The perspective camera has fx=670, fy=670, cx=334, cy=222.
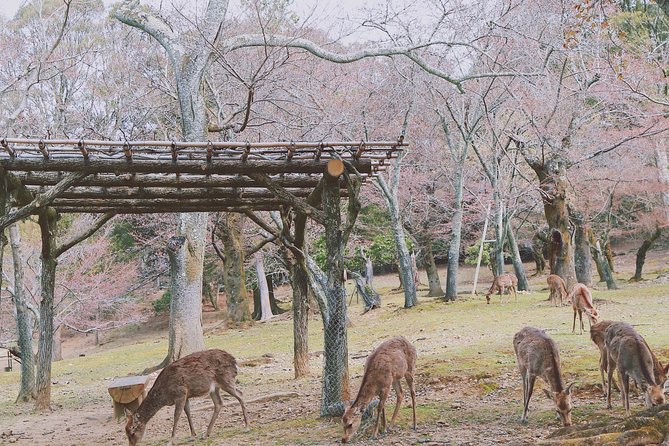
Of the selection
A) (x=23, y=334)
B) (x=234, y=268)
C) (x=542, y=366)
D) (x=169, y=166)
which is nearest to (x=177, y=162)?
(x=169, y=166)

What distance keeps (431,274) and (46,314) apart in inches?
877

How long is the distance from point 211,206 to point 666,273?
2496 cm

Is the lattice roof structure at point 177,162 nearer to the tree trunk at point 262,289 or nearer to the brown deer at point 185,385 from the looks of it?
the brown deer at point 185,385

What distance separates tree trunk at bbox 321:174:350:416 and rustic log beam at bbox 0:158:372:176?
45 centimetres

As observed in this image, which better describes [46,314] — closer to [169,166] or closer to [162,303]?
[169,166]

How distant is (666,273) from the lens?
29312mm

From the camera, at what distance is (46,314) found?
11367 mm

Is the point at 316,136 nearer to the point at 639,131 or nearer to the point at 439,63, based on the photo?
the point at 439,63

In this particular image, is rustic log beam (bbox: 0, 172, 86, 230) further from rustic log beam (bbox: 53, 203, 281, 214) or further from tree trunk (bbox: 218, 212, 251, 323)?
tree trunk (bbox: 218, 212, 251, 323)

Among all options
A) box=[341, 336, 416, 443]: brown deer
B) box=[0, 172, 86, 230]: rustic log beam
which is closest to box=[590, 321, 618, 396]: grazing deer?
box=[341, 336, 416, 443]: brown deer

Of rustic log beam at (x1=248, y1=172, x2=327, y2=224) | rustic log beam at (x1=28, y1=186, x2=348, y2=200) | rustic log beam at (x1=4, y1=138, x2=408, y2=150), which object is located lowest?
rustic log beam at (x1=248, y1=172, x2=327, y2=224)

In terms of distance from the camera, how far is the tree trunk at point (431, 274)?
3081 cm

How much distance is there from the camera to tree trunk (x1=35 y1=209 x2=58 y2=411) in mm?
11367

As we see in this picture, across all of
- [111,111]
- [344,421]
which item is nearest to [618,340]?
[344,421]
